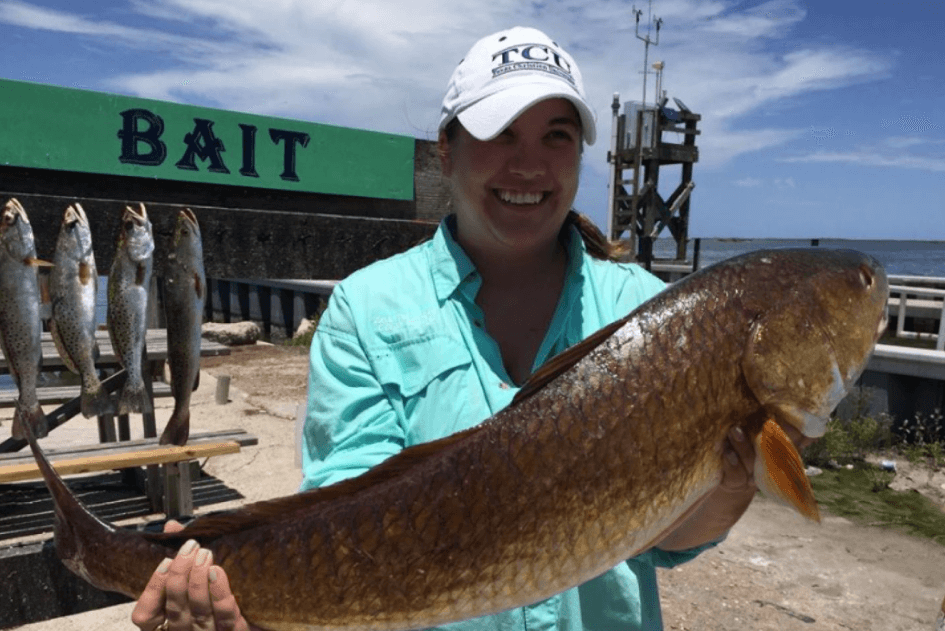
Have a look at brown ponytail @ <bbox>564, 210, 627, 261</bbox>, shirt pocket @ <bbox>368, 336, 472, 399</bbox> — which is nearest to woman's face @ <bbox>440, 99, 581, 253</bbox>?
brown ponytail @ <bbox>564, 210, 627, 261</bbox>

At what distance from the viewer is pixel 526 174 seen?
7.39ft

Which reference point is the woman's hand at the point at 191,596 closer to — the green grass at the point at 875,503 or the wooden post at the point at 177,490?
the wooden post at the point at 177,490

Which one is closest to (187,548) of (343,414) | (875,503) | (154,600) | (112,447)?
(154,600)

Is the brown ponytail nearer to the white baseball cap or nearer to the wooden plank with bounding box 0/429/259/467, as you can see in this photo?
the white baseball cap

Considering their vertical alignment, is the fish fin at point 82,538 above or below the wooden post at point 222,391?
above

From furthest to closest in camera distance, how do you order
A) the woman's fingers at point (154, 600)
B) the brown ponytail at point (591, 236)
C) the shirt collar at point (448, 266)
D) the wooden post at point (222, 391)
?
the wooden post at point (222, 391) < the brown ponytail at point (591, 236) < the shirt collar at point (448, 266) < the woman's fingers at point (154, 600)

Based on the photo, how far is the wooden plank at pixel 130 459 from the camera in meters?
5.47

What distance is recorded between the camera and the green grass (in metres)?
7.15

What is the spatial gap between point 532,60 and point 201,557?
5.26 ft

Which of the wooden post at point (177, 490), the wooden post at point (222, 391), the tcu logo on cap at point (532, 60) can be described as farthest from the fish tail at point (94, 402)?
the wooden post at point (222, 391)

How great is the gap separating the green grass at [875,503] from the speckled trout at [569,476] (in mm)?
6165

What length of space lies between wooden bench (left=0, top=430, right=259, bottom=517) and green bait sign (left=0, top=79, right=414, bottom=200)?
258 centimetres

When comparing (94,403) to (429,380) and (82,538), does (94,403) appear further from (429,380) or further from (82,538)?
(429,380)

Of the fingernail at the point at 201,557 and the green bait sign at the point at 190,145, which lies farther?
the green bait sign at the point at 190,145
